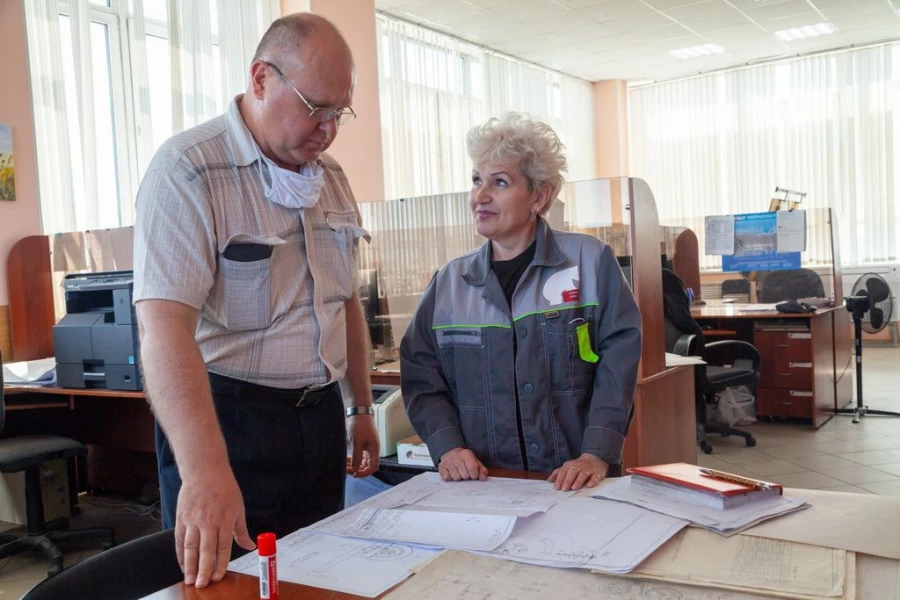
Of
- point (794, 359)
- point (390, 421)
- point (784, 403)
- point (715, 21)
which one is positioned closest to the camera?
point (390, 421)

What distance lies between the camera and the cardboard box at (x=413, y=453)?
221 cm

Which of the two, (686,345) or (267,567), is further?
(686,345)

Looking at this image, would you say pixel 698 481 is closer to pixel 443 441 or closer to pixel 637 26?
pixel 443 441

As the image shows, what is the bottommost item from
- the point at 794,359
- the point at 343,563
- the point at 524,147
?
the point at 794,359

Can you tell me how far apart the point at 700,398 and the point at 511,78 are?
18.5ft

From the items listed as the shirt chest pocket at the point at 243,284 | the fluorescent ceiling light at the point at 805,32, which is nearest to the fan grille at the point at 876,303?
the fluorescent ceiling light at the point at 805,32

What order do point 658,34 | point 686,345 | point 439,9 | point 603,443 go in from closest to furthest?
point 603,443 → point 686,345 → point 439,9 → point 658,34

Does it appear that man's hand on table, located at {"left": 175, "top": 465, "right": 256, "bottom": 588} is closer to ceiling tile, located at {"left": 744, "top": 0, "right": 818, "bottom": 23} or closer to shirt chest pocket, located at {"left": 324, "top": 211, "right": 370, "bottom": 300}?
shirt chest pocket, located at {"left": 324, "top": 211, "right": 370, "bottom": 300}

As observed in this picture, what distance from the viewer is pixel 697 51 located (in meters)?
9.52

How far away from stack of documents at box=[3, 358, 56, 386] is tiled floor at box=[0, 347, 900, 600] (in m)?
0.76

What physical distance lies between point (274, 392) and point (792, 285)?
5482mm

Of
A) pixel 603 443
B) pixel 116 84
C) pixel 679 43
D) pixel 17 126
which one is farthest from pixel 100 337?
pixel 679 43

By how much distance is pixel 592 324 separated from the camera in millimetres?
1614

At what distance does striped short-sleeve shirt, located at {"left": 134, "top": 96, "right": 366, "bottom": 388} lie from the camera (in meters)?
1.20
